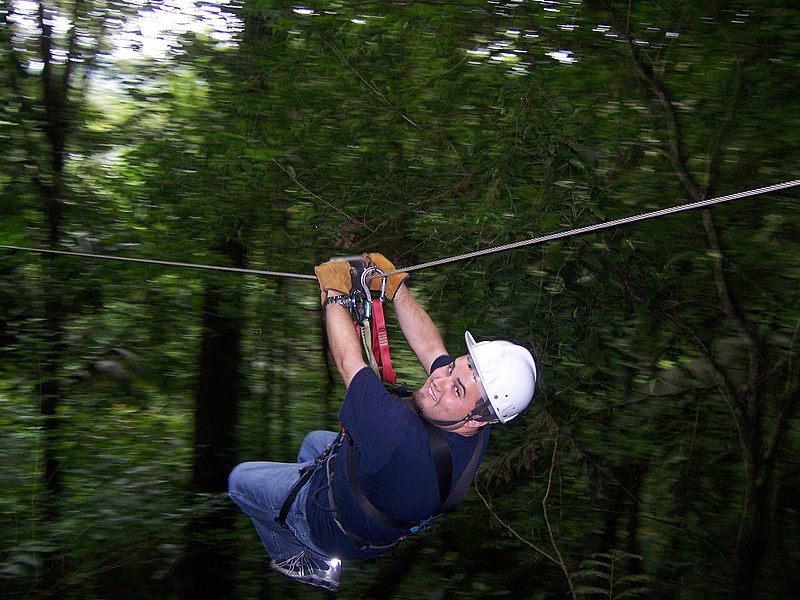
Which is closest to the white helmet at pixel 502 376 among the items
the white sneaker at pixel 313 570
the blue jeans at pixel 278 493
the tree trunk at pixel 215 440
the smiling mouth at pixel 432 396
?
the smiling mouth at pixel 432 396

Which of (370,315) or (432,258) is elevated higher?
(370,315)

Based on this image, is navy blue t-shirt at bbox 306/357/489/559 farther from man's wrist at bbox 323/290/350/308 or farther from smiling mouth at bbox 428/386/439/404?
man's wrist at bbox 323/290/350/308

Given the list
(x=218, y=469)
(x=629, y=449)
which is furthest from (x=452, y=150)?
(x=218, y=469)

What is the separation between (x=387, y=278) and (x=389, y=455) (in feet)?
2.31

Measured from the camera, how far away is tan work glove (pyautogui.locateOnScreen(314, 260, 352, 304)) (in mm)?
2121

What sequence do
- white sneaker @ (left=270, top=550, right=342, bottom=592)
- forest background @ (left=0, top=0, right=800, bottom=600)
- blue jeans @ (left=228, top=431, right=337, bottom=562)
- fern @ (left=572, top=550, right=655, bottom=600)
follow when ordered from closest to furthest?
blue jeans @ (left=228, top=431, right=337, bottom=562) → white sneaker @ (left=270, top=550, right=342, bottom=592) → forest background @ (left=0, top=0, right=800, bottom=600) → fern @ (left=572, top=550, right=655, bottom=600)

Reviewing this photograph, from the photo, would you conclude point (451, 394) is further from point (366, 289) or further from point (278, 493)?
point (278, 493)

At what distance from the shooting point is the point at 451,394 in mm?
1997

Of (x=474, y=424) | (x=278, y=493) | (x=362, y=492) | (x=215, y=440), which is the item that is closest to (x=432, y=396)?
(x=474, y=424)

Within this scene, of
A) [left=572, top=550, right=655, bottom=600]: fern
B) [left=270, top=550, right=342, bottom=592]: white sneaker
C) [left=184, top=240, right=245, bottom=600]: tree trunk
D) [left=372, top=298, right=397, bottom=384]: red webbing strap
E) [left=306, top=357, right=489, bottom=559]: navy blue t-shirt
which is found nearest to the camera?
[left=306, top=357, right=489, bottom=559]: navy blue t-shirt

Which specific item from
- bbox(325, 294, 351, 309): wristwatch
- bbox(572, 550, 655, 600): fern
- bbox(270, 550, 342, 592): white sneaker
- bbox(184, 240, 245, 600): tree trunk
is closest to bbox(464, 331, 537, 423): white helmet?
bbox(325, 294, 351, 309): wristwatch

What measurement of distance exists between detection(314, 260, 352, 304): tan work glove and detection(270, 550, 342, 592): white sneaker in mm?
1137

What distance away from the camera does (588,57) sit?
3035mm

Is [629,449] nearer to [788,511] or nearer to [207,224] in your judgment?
[788,511]
